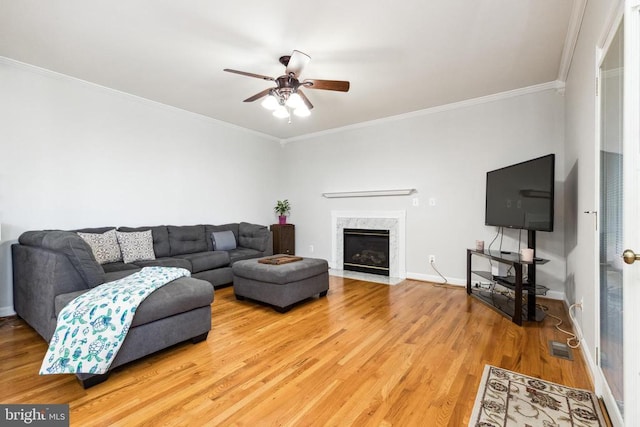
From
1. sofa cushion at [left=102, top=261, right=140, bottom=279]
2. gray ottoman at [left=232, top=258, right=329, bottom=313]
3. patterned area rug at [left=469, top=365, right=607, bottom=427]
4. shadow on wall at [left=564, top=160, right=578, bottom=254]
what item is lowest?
patterned area rug at [left=469, top=365, right=607, bottom=427]

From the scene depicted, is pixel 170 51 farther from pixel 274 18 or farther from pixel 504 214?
pixel 504 214

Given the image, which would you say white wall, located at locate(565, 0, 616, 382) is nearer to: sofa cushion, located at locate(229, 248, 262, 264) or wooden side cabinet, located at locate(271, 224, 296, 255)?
sofa cushion, located at locate(229, 248, 262, 264)

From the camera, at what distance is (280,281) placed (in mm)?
3023

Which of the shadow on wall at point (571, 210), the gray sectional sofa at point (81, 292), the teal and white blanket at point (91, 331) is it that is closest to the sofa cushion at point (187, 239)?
the gray sectional sofa at point (81, 292)

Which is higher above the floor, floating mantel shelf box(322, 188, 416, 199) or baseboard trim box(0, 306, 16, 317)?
floating mantel shelf box(322, 188, 416, 199)

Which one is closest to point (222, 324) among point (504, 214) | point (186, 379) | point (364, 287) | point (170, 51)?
point (186, 379)

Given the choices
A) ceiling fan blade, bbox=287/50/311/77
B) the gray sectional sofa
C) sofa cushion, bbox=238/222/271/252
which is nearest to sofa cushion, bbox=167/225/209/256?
sofa cushion, bbox=238/222/271/252

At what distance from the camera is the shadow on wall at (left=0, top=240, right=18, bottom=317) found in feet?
9.56

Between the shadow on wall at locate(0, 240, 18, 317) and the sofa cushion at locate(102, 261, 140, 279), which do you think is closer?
Result: the shadow on wall at locate(0, 240, 18, 317)

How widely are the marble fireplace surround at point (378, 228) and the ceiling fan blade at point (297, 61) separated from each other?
2787 millimetres

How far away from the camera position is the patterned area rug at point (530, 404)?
1.47 meters

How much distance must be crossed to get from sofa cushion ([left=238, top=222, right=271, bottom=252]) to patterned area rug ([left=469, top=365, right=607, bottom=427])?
11.3ft

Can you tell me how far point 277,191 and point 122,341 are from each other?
4443 mm
